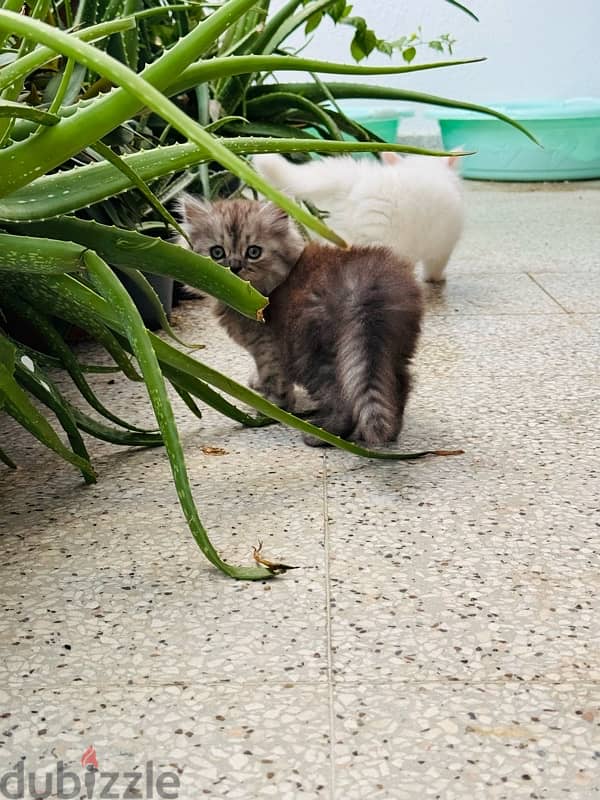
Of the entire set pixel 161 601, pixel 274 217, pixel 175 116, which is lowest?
pixel 161 601

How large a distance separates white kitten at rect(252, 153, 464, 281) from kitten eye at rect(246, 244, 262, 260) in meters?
0.77

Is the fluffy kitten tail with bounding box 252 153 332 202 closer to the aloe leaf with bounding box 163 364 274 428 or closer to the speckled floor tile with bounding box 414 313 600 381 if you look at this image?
the speckled floor tile with bounding box 414 313 600 381

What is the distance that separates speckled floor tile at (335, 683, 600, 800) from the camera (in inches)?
30.0

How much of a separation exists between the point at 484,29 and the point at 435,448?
4.24m

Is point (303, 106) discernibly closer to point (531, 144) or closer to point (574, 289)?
point (574, 289)

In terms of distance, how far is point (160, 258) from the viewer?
1.12 m

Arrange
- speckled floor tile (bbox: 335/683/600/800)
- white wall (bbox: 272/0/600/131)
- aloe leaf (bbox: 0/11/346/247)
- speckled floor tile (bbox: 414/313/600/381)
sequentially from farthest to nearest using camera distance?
1. white wall (bbox: 272/0/600/131)
2. speckled floor tile (bbox: 414/313/600/381)
3. speckled floor tile (bbox: 335/683/600/800)
4. aloe leaf (bbox: 0/11/346/247)

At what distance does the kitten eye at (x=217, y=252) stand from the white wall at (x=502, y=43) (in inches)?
139

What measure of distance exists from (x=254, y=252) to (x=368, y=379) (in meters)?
0.42

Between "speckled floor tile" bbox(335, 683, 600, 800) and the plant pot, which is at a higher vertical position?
"speckled floor tile" bbox(335, 683, 600, 800)

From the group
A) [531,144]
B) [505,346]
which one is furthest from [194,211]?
[531,144]

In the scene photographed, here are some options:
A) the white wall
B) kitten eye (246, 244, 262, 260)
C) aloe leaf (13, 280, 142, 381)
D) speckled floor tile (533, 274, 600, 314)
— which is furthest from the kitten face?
the white wall

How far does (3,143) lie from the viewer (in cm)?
98

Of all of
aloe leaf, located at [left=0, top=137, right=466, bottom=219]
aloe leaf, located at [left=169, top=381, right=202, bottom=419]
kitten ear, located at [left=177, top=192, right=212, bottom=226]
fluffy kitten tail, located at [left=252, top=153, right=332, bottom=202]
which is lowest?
aloe leaf, located at [left=169, top=381, right=202, bottom=419]
